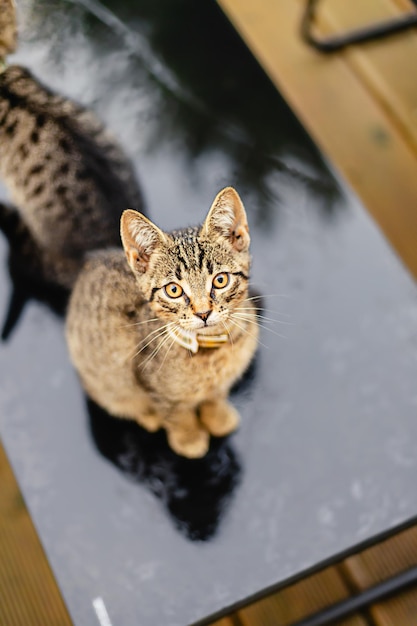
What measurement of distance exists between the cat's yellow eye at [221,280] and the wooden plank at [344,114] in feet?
2.53

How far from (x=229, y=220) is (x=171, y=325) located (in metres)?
0.17

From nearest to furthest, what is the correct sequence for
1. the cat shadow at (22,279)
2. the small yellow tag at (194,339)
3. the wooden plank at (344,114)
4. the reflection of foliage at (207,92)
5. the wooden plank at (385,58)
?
the small yellow tag at (194,339) → the cat shadow at (22,279) → the reflection of foliage at (207,92) → the wooden plank at (344,114) → the wooden plank at (385,58)

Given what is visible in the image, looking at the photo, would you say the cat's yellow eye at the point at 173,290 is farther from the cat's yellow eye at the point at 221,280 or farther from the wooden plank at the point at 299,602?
the wooden plank at the point at 299,602

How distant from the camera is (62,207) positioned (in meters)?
1.11

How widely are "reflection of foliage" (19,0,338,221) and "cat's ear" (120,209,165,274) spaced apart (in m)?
0.57

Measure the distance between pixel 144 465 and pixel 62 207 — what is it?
1.59 ft

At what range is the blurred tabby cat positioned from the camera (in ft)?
2.59

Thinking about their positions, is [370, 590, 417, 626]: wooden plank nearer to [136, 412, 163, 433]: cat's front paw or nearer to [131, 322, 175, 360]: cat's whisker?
[136, 412, 163, 433]: cat's front paw

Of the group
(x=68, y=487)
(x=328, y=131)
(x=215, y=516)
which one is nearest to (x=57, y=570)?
(x=68, y=487)

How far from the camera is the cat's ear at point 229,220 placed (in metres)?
0.74

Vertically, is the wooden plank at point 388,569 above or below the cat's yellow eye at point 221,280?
below

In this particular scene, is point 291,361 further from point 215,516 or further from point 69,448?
point 69,448

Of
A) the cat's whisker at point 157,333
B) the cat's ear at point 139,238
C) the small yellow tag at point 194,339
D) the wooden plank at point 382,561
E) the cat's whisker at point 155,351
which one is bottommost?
the wooden plank at point 382,561

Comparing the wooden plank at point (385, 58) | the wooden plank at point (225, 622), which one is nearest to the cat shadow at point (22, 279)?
the wooden plank at point (225, 622)
